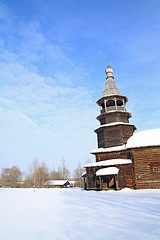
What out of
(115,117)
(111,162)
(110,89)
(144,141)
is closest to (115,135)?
(115,117)

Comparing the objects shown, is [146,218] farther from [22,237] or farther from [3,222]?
[3,222]

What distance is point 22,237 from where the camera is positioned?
184 inches

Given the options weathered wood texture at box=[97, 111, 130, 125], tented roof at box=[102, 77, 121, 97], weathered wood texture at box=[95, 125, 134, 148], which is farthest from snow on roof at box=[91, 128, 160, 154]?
tented roof at box=[102, 77, 121, 97]

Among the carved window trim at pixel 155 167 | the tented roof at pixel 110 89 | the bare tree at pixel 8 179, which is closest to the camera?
the carved window trim at pixel 155 167

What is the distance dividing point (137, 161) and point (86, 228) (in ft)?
56.0

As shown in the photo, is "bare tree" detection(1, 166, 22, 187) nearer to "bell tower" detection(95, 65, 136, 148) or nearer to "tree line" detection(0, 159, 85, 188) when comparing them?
"tree line" detection(0, 159, 85, 188)

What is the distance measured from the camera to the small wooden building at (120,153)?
67.1 feet

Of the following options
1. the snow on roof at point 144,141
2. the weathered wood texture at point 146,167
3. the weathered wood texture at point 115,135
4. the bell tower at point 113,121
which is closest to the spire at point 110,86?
the bell tower at point 113,121

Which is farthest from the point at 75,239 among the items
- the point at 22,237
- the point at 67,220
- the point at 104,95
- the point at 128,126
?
the point at 104,95

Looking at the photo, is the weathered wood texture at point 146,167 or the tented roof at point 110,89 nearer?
the weathered wood texture at point 146,167

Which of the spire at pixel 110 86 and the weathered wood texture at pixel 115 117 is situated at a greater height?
the spire at pixel 110 86

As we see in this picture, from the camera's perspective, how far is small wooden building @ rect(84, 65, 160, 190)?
67.1ft

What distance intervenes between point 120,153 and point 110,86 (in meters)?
11.0

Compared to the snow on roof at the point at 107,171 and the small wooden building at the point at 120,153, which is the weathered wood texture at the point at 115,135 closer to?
the small wooden building at the point at 120,153
